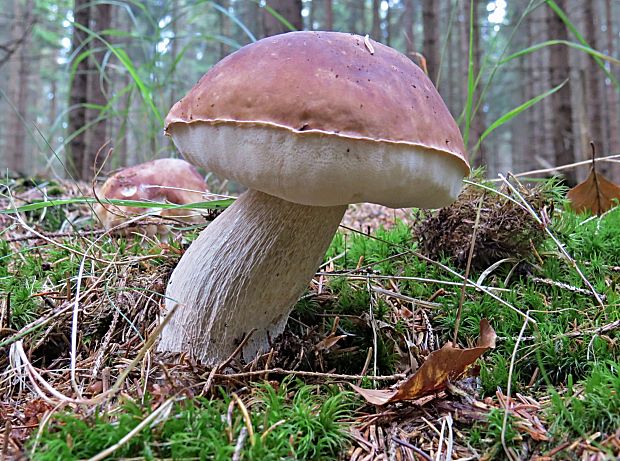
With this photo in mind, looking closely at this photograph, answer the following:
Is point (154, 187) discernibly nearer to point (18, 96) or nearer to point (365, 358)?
point (365, 358)

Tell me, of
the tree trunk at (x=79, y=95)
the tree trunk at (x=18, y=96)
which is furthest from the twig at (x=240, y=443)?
the tree trunk at (x=18, y=96)

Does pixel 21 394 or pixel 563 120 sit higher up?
pixel 563 120

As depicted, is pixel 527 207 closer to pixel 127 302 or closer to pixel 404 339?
pixel 404 339

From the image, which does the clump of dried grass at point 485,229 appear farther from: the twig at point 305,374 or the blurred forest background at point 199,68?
the twig at point 305,374

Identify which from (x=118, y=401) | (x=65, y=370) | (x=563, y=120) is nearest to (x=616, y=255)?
Result: (x=118, y=401)

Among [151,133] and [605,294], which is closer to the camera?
[605,294]

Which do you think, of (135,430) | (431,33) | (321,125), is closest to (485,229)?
(321,125)
